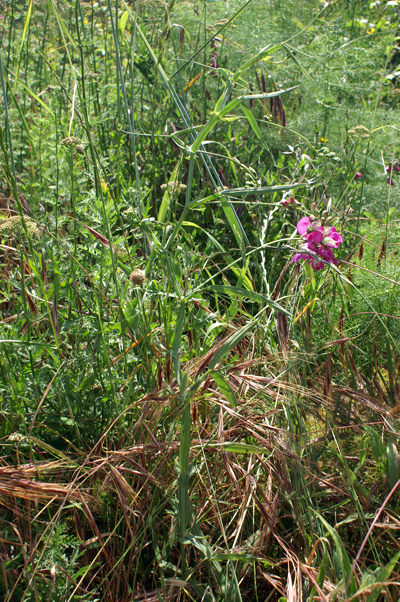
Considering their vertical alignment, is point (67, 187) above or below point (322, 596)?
above

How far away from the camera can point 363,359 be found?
57.1 inches

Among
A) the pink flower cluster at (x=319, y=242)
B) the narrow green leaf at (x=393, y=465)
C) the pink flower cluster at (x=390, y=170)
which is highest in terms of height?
the pink flower cluster at (x=319, y=242)

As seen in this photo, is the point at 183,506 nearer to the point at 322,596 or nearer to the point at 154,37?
the point at 322,596

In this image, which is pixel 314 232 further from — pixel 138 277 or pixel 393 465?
pixel 393 465

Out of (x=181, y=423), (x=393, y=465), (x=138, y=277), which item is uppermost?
(x=138, y=277)

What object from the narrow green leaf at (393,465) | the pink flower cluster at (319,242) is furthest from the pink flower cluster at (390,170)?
the narrow green leaf at (393,465)

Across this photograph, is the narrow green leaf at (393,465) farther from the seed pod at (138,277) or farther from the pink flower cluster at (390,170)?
the pink flower cluster at (390,170)

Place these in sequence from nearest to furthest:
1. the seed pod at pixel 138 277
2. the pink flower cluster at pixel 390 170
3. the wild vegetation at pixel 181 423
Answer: the wild vegetation at pixel 181 423 → the seed pod at pixel 138 277 → the pink flower cluster at pixel 390 170

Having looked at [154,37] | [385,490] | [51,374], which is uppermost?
[154,37]

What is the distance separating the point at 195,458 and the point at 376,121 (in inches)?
82.2

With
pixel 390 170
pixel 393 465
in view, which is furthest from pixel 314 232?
pixel 390 170

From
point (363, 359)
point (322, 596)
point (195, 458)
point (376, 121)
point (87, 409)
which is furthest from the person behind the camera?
point (376, 121)

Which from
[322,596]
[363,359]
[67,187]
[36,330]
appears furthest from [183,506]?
[67,187]

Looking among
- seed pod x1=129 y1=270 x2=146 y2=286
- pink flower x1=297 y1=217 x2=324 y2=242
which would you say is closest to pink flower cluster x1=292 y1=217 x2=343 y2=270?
pink flower x1=297 y1=217 x2=324 y2=242
